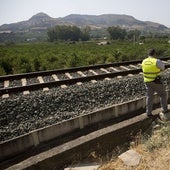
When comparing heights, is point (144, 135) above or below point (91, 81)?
below

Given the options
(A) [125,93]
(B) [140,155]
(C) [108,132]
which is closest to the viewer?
(B) [140,155]

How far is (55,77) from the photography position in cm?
1005

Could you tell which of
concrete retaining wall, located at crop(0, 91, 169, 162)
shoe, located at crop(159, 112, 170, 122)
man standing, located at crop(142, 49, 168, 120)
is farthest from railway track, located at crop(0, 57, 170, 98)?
shoe, located at crop(159, 112, 170, 122)

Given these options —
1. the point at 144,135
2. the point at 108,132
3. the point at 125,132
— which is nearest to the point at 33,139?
the point at 108,132

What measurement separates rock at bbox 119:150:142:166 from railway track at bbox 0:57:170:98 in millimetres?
4320

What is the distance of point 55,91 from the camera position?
7.81 metres

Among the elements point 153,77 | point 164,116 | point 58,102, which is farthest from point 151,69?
point 58,102

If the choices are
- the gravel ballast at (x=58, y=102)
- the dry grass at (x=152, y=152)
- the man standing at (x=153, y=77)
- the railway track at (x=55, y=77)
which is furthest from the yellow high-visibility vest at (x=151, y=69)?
the railway track at (x=55, y=77)

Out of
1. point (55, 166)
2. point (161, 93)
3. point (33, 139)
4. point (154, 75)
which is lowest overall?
point (55, 166)

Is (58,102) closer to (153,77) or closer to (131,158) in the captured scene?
(153,77)

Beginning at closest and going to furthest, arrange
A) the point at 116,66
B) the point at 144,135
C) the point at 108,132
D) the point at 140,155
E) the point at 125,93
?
the point at 140,155 → the point at 108,132 → the point at 144,135 → the point at 125,93 → the point at 116,66

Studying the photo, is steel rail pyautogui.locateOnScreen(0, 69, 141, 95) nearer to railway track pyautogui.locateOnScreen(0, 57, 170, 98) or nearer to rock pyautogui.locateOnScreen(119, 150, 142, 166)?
railway track pyautogui.locateOnScreen(0, 57, 170, 98)

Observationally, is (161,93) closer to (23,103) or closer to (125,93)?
(125,93)

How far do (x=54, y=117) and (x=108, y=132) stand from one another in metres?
1.77
